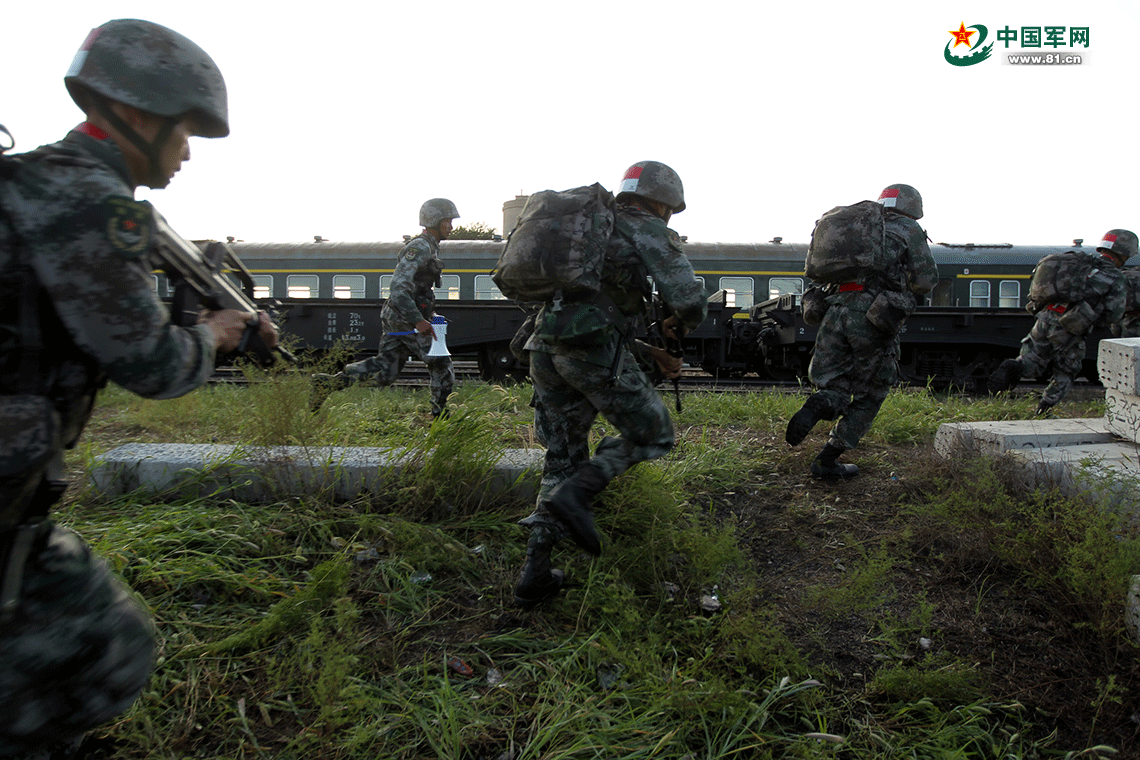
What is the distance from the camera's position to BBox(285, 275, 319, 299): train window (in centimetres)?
1302

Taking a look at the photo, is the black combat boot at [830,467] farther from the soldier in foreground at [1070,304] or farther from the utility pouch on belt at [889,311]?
the soldier in foreground at [1070,304]

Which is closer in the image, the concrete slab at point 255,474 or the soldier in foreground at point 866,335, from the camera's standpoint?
the concrete slab at point 255,474

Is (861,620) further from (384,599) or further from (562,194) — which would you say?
(562,194)

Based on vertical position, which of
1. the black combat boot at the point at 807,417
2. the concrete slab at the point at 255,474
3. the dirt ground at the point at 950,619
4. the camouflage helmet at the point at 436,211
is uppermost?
the camouflage helmet at the point at 436,211

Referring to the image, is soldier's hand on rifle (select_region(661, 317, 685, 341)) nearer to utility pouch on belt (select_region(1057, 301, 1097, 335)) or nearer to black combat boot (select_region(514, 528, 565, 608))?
black combat boot (select_region(514, 528, 565, 608))

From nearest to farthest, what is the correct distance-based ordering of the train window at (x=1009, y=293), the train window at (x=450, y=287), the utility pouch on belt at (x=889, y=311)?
the utility pouch on belt at (x=889, y=311) < the train window at (x=1009, y=293) < the train window at (x=450, y=287)

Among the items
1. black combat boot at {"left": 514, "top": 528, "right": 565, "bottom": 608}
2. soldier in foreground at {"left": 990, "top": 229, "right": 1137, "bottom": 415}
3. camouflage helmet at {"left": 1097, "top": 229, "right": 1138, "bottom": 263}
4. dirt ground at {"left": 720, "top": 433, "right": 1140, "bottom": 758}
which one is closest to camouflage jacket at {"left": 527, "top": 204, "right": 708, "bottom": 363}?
black combat boot at {"left": 514, "top": 528, "right": 565, "bottom": 608}

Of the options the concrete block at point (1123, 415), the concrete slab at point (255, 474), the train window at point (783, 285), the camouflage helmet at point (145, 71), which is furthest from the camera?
the train window at point (783, 285)

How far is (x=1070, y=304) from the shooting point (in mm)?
6816

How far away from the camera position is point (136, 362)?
4.69ft

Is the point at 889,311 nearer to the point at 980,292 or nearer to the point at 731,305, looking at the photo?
the point at 731,305

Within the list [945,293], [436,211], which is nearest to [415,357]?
[436,211]

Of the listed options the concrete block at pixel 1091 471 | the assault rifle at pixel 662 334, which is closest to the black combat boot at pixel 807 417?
the concrete block at pixel 1091 471

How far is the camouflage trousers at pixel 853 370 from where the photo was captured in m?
4.35
